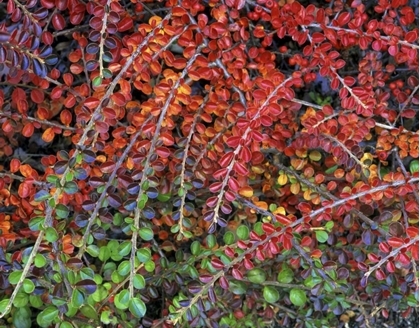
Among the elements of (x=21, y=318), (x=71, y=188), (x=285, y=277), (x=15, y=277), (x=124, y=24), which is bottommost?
(x=21, y=318)

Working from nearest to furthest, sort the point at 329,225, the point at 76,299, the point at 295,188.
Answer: the point at 76,299 < the point at 329,225 < the point at 295,188

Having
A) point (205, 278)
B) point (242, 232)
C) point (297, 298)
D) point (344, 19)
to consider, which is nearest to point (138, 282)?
point (205, 278)

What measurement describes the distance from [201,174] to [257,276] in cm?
27

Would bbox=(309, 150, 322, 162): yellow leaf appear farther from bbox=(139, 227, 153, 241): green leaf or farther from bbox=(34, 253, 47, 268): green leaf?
bbox=(34, 253, 47, 268): green leaf

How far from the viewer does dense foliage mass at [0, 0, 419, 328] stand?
3.74 feet

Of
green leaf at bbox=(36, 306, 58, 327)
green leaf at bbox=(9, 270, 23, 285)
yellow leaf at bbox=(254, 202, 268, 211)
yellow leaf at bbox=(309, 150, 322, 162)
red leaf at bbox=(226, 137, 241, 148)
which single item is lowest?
green leaf at bbox=(36, 306, 58, 327)

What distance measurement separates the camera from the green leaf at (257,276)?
130 centimetres

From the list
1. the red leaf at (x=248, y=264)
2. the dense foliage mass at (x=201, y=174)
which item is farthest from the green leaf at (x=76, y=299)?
the red leaf at (x=248, y=264)

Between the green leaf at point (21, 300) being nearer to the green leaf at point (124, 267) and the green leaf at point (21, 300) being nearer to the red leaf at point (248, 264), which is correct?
the green leaf at point (124, 267)

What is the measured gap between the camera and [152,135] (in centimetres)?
122

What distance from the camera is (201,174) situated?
4.21 ft

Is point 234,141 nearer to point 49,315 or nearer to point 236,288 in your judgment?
point 236,288

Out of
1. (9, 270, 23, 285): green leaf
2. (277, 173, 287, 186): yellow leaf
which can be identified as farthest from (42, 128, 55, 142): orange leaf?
(277, 173, 287, 186): yellow leaf

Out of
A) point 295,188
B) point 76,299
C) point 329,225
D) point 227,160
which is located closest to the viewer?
point 76,299
